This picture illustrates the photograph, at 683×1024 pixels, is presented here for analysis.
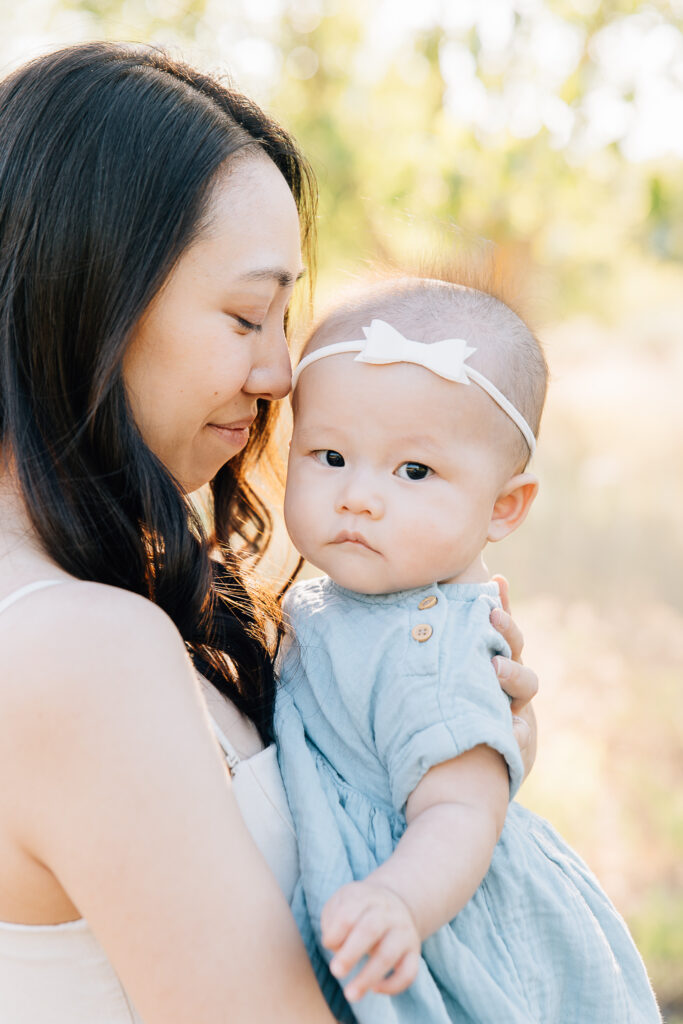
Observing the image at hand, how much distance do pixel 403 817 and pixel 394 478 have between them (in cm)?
50

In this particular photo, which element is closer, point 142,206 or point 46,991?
point 46,991

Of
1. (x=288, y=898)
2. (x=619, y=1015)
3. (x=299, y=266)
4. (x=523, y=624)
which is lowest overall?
(x=523, y=624)

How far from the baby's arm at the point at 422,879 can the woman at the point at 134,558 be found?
0.11 m

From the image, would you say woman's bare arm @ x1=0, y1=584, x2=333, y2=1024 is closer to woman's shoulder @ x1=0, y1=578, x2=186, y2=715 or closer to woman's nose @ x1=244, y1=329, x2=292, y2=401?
woman's shoulder @ x1=0, y1=578, x2=186, y2=715

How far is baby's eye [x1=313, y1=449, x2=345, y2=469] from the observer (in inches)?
64.5

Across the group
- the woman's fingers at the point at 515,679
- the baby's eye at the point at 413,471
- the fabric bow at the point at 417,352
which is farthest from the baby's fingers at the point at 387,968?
the fabric bow at the point at 417,352

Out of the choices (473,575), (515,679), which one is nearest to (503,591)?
(473,575)

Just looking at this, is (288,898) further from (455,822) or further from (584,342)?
(584,342)

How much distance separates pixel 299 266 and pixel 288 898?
3.14 ft

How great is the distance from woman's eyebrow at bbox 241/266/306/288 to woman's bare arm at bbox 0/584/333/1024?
592 millimetres

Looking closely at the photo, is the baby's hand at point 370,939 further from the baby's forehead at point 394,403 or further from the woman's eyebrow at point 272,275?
the woman's eyebrow at point 272,275

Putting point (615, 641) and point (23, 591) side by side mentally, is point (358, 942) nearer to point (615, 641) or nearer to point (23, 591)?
point (23, 591)

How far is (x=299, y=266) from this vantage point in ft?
5.36

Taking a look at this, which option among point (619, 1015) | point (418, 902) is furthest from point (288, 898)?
point (619, 1015)
